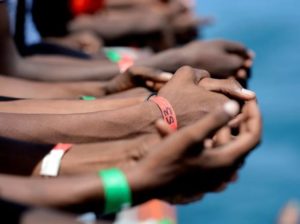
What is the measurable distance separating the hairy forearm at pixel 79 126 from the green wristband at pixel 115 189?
0.86 feet

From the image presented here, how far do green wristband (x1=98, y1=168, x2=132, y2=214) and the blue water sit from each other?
1467 millimetres

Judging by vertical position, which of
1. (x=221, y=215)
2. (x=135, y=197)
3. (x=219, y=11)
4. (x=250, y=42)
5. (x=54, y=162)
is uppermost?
(x=219, y=11)

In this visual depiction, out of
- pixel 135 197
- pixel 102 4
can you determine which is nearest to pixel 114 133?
pixel 135 197

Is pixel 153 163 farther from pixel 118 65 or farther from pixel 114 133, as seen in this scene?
pixel 118 65

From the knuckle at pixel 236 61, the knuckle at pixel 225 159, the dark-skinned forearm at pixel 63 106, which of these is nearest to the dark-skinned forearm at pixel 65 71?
the knuckle at pixel 236 61

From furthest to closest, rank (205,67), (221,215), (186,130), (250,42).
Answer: (250,42), (221,215), (205,67), (186,130)

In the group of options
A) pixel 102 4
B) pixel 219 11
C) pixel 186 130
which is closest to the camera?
pixel 186 130

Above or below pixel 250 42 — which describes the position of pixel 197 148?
below

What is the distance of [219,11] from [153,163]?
280cm

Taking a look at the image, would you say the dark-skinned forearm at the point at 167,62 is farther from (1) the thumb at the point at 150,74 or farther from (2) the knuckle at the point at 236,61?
(1) the thumb at the point at 150,74

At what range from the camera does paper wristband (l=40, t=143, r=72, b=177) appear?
1352 mm

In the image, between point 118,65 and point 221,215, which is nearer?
point 118,65

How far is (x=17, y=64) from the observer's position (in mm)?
2162

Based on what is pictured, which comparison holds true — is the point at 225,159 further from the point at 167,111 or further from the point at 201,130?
the point at 167,111
